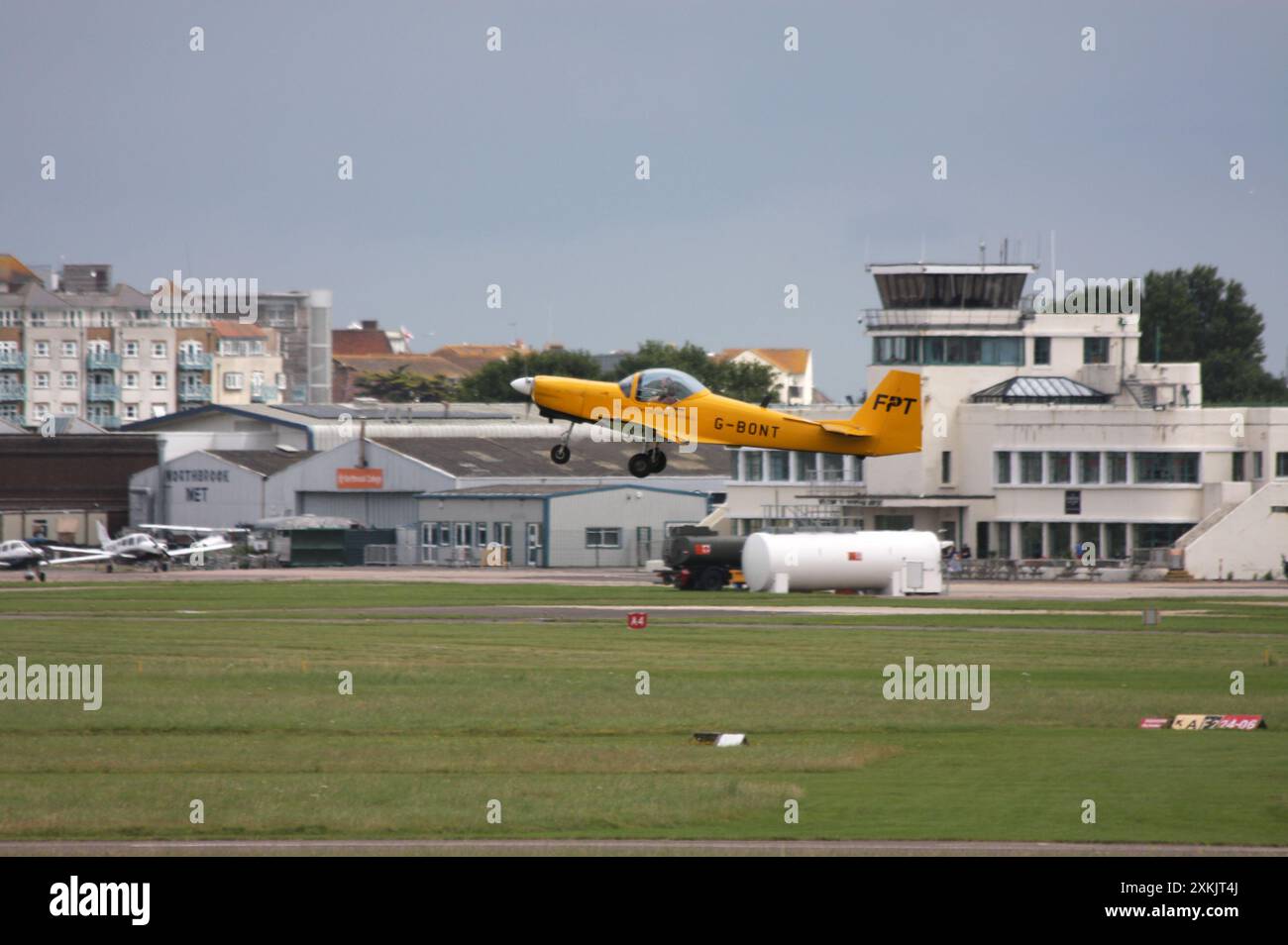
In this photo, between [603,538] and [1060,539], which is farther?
[603,538]

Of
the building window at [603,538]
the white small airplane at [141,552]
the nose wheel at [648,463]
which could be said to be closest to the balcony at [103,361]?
the white small airplane at [141,552]

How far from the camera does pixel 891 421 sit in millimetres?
51094

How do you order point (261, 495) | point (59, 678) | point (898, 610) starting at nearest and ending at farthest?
point (59, 678) → point (898, 610) → point (261, 495)

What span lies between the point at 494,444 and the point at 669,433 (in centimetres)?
7992

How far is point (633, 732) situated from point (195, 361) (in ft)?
537

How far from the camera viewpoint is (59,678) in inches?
1639

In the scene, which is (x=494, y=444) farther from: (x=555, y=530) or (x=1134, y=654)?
(x=1134, y=654)

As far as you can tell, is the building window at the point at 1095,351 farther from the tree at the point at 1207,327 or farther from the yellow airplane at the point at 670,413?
the tree at the point at 1207,327

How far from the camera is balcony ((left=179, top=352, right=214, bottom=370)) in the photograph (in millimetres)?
189875

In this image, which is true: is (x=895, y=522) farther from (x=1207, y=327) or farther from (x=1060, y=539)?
(x=1207, y=327)

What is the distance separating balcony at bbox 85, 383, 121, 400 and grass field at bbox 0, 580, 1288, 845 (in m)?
131

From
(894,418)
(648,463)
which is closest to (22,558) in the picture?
(894,418)

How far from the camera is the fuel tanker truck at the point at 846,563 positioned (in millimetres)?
74750
